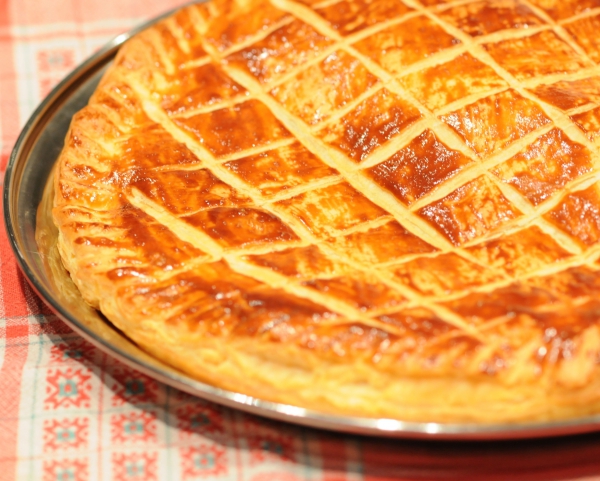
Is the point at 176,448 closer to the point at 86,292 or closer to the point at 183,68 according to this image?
the point at 86,292

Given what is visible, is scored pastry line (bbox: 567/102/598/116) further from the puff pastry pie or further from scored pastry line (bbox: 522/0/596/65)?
scored pastry line (bbox: 522/0/596/65)

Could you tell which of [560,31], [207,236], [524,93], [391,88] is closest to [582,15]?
[560,31]

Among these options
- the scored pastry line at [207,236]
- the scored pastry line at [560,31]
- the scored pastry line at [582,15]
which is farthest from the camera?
the scored pastry line at [582,15]

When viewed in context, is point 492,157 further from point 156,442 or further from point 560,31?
point 156,442

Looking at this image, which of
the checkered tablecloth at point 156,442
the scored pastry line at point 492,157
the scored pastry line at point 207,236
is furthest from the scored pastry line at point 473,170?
the checkered tablecloth at point 156,442

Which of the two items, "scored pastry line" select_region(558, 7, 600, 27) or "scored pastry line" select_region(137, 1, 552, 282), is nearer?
"scored pastry line" select_region(137, 1, 552, 282)

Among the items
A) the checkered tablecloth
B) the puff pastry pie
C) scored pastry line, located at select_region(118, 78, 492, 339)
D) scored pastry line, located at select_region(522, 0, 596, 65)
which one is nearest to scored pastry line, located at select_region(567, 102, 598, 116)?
the puff pastry pie

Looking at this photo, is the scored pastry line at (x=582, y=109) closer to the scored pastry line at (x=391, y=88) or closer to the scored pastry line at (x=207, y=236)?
the scored pastry line at (x=391, y=88)
